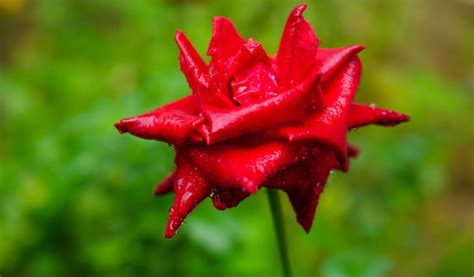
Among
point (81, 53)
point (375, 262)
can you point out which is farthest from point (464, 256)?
point (81, 53)

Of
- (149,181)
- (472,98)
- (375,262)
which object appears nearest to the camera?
(375,262)

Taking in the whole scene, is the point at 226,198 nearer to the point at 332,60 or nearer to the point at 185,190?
the point at 185,190

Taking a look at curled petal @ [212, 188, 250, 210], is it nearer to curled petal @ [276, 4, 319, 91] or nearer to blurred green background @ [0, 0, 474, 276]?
curled petal @ [276, 4, 319, 91]

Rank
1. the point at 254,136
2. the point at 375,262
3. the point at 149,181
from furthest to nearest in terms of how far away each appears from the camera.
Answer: the point at 149,181 → the point at 375,262 → the point at 254,136

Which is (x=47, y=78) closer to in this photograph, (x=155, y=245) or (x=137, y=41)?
(x=137, y=41)

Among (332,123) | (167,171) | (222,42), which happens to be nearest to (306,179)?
(332,123)

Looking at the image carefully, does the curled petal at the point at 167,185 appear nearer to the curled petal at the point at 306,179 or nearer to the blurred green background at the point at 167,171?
the curled petal at the point at 306,179
